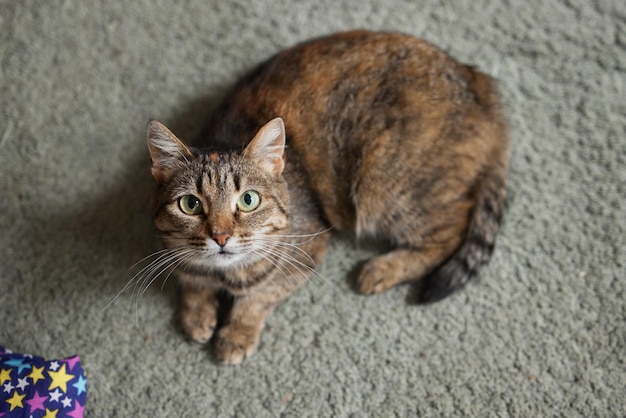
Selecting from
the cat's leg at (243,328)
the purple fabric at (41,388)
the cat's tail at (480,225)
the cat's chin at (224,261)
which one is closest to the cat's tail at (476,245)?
the cat's tail at (480,225)

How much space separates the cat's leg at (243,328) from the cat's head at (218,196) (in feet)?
0.71

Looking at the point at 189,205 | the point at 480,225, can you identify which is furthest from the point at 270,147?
the point at 480,225

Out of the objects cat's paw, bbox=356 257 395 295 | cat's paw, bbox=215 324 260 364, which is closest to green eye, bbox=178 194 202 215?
cat's paw, bbox=215 324 260 364

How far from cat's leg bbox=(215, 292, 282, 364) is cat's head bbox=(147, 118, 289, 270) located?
0.22m

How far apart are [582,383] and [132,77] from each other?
175 cm

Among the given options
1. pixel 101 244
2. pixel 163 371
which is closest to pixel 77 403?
pixel 163 371

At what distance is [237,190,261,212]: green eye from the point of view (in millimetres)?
1434

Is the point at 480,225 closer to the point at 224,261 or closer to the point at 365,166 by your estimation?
the point at 365,166

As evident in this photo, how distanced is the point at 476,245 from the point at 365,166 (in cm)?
41

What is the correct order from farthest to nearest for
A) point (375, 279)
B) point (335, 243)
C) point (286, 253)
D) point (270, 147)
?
point (335, 243), point (375, 279), point (286, 253), point (270, 147)

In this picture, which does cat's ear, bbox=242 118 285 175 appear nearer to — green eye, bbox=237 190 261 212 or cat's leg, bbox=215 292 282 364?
green eye, bbox=237 190 261 212

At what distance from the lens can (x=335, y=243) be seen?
1.84 m

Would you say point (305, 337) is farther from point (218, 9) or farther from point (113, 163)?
point (218, 9)

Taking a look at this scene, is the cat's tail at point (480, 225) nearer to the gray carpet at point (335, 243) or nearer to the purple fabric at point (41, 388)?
the gray carpet at point (335, 243)
